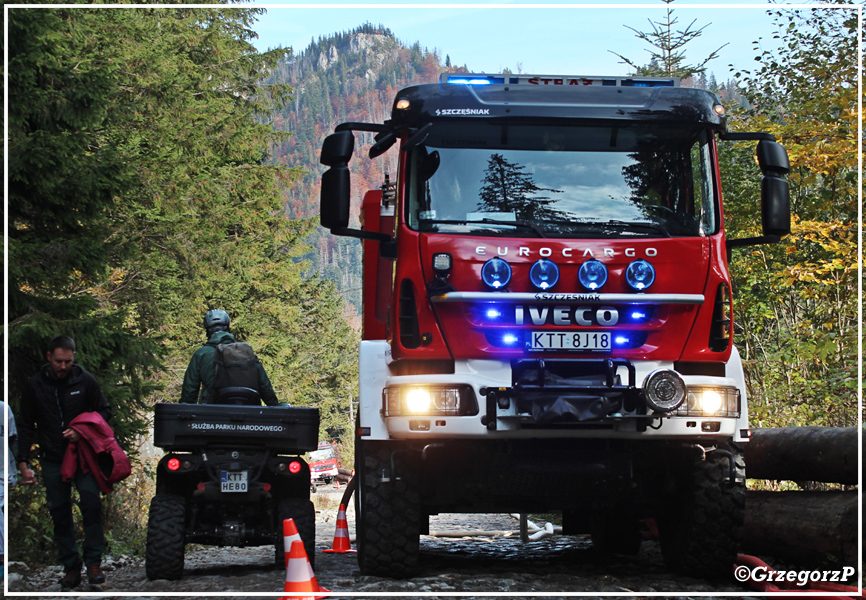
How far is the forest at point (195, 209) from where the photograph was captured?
9977 millimetres

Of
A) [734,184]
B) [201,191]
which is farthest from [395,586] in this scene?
[201,191]

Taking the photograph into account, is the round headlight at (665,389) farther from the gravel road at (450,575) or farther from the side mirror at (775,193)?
the side mirror at (775,193)

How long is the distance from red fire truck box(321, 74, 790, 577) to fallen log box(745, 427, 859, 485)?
120cm

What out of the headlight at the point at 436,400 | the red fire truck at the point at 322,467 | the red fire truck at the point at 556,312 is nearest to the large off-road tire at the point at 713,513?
the red fire truck at the point at 556,312

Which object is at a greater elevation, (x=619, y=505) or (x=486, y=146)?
(x=486, y=146)

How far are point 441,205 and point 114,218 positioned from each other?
6795 mm

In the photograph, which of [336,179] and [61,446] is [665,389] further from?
[61,446]

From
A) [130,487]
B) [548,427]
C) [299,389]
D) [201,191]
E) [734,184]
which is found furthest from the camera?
[299,389]

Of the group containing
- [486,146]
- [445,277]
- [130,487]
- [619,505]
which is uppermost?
[486,146]

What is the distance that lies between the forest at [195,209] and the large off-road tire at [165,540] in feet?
7.87

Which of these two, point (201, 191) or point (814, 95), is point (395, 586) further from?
point (201, 191)

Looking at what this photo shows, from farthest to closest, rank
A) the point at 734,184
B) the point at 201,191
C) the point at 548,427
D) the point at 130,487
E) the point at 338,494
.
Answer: the point at 338,494 < the point at 201,191 < the point at 734,184 < the point at 130,487 < the point at 548,427

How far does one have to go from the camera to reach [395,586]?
21.9 ft

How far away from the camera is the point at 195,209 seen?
67.3 ft
